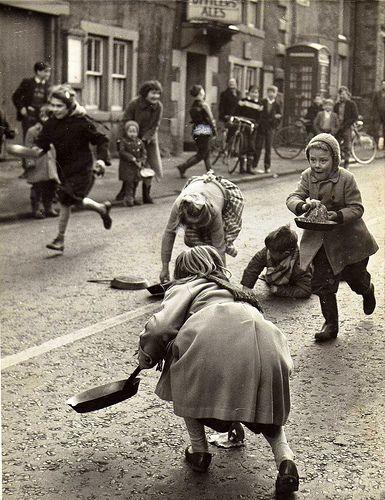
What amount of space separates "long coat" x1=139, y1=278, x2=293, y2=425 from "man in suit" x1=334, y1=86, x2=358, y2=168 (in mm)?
535

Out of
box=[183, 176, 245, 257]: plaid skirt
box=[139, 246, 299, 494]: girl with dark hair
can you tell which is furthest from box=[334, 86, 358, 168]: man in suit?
box=[139, 246, 299, 494]: girl with dark hair

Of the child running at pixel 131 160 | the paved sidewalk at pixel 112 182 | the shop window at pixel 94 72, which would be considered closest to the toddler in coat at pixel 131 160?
the child running at pixel 131 160

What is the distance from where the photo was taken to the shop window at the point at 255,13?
138 inches

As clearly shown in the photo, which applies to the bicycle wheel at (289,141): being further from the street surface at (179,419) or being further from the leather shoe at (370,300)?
the leather shoe at (370,300)

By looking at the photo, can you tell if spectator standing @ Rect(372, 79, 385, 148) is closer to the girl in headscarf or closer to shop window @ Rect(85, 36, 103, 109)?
the girl in headscarf

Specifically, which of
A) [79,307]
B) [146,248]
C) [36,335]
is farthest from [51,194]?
[36,335]

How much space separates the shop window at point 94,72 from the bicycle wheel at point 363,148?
9626mm

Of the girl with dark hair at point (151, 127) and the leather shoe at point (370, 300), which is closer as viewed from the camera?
the leather shoe at point (370, 300)

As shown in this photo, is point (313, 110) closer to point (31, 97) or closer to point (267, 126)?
point (267, 126)

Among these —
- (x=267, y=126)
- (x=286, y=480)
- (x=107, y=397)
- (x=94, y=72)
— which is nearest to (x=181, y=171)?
(x=267, y=126)

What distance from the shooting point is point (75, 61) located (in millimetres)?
13875

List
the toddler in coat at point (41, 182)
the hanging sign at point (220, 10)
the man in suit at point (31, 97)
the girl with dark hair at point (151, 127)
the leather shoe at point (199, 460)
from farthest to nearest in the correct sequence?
the man in suit at point (31, 97) < the toddler in coat at point (41, 182) < the girl with dark hair at point (151, 127) < the hanging sign at point (220, 10) < the leather shoe at point (199, 460)

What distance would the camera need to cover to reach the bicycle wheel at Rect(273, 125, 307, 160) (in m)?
3.02

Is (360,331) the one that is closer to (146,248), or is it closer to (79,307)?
(79,307)
